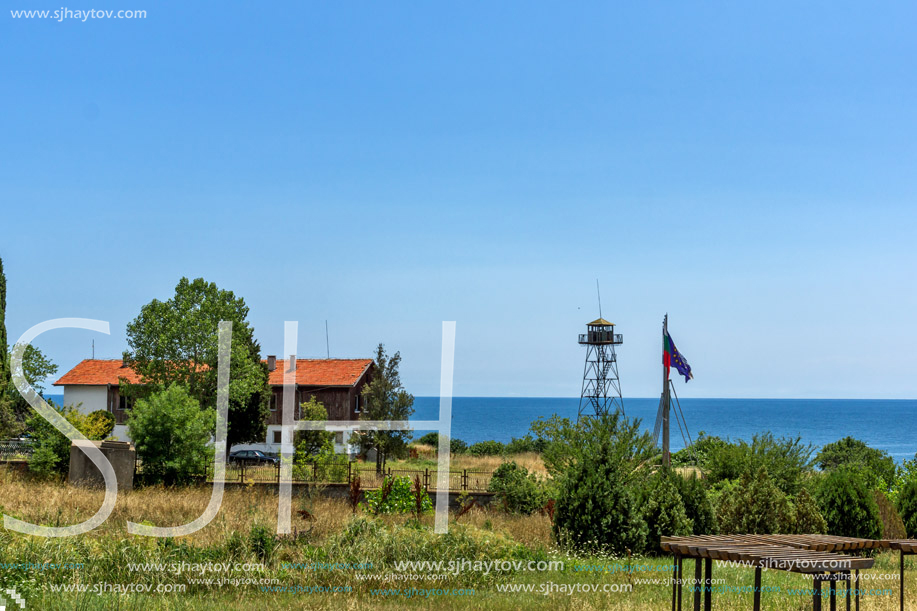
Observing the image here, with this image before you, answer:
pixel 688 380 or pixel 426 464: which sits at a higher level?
pixel 688 380

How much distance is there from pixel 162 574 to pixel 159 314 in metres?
34.7

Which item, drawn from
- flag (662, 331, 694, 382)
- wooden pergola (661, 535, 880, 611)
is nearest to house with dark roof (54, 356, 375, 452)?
flag (662, 331, 694, 382)

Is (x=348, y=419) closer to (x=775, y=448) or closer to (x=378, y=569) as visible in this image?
(x=775, y=448)

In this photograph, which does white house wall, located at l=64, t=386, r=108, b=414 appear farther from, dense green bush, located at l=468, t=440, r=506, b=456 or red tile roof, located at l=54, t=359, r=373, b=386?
dense green bush, located at l=468, t=440, r=506, b=456

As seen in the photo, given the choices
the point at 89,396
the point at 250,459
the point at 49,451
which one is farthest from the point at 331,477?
the point at 89,396

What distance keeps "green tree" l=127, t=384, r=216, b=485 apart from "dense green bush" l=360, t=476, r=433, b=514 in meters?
6.72

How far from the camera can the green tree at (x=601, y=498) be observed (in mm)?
12984

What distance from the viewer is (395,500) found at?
55.6 feet

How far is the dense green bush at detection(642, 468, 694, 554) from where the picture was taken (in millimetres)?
13336

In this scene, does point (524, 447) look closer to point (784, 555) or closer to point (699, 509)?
point (699, 509)

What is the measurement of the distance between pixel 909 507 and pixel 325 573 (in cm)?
1300

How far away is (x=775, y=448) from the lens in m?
17.9

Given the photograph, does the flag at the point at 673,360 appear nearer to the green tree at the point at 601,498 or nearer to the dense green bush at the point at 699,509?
the dense green bush at the point at 699,509

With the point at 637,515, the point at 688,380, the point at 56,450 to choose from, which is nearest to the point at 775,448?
the point at 688,380
